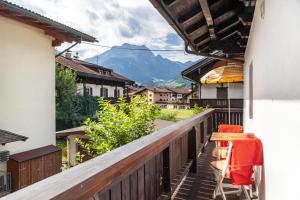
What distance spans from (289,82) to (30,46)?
906 centimetres

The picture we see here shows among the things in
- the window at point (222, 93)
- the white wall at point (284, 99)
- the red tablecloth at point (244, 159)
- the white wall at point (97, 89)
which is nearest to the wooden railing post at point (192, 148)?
the red tablecloth at point (244, 159)

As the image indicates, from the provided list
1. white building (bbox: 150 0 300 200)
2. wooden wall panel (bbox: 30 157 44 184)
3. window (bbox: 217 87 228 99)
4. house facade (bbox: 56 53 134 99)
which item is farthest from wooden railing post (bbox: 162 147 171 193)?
house facade (bbox: 56 53 134 99)

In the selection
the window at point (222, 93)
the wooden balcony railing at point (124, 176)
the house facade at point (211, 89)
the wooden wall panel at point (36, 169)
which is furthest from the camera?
the window at point (222, 93)

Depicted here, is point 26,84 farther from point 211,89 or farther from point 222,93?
point 222,93

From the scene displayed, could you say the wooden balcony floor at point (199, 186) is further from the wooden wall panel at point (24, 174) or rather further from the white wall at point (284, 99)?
the wooden wall panel at point (24, 174)

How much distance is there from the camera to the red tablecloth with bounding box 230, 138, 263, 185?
3.08 m

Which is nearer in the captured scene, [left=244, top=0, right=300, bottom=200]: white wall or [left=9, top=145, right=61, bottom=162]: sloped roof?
[left=244, top=0, right=300, bottom=200]: white wall

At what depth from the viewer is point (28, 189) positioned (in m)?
0.98

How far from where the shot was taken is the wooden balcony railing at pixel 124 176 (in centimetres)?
103

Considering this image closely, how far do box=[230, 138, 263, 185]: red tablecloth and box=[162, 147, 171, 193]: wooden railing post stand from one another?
2.57 ft

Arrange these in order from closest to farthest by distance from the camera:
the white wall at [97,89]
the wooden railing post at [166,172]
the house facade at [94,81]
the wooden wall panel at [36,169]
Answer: the wooden railing post at [166,172] → the wooden wall panel at [36,169] → the house facade at [94,81] → the white wall at [97,89]

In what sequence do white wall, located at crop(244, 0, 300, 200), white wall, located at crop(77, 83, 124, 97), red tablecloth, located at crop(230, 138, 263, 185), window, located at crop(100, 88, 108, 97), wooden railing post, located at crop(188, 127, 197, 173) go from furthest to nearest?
window, located at crop(100, 88, 108, 97), white wall, located at crop(77, 83, 124, 97), wooden railing post, located at crop(188, 127, 197, 173), red tablecloth, located at crop(230, 138, 263, 185), white wall, located at crop(244, 0, 300, 200)

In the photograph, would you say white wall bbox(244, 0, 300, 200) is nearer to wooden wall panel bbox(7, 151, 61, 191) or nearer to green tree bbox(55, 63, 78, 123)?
wooden wall panel bbox(7, 151, 61, 191)

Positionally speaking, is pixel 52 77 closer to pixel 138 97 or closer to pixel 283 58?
pixel 138 97
